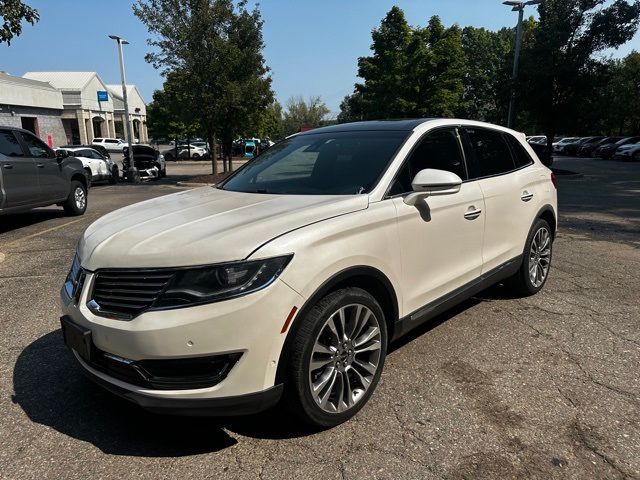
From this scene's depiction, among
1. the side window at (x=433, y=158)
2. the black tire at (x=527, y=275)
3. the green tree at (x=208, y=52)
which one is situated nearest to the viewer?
the side window at (x=433, y=158)

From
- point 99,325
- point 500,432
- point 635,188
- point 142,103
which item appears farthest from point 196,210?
point 142,103

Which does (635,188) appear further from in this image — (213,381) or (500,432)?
(213,381)

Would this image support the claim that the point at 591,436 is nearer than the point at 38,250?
Yes

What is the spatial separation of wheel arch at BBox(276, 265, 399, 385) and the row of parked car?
2889 cm

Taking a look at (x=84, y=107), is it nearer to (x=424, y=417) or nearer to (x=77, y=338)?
(x=77, y=338)

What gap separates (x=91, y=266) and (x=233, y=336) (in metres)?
0.94

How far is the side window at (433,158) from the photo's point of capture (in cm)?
330

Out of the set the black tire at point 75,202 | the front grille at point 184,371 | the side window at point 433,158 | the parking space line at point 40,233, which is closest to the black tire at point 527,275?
the side window at point 433,158

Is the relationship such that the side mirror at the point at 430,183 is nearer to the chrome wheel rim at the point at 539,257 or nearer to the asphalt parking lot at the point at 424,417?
the asphalt parking lot at the point at 424,417

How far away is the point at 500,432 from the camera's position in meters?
2.76

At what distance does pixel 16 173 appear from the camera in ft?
27.6

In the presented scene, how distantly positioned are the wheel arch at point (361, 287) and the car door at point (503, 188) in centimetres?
128

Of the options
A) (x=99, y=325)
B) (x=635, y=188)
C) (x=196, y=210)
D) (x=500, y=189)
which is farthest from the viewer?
(x=635, y=188)

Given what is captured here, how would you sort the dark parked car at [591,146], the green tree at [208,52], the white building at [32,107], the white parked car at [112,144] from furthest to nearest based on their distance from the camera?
1. the white parked car at [112,144]
2. the dark parked car at [591,146]
3. the white building at [32,107]
4. the green tree at [208,52]
